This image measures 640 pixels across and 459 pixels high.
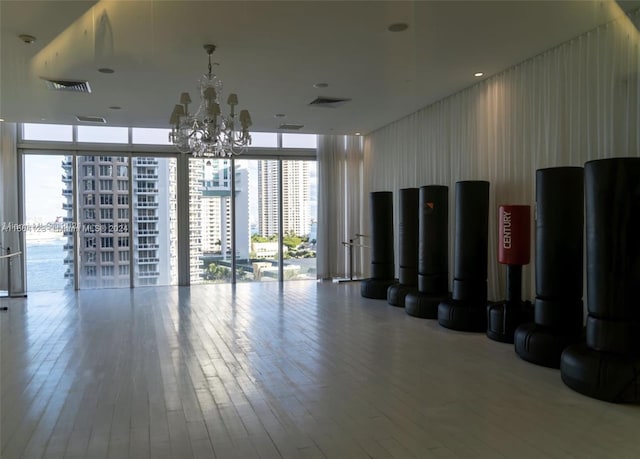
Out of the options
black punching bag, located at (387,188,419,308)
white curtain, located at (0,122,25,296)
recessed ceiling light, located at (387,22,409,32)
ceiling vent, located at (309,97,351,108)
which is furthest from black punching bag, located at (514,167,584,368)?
white curtain, located at (0,122,25,296)

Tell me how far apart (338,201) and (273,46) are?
6.33 metres

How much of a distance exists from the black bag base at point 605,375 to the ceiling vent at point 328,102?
16.7 feet

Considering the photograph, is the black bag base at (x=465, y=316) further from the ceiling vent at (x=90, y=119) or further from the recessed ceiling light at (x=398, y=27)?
the ceiling vent at (x=90, y=119)

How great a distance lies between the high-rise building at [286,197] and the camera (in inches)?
437

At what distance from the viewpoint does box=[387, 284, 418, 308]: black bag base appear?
7496 mm

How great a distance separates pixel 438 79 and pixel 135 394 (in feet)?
17.6

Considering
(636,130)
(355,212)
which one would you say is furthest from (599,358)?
(355,212)

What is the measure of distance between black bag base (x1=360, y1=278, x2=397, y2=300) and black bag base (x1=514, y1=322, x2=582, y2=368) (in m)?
3.70

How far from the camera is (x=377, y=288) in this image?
832cm

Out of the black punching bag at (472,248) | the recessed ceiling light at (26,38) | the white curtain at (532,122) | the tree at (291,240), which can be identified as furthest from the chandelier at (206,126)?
the tree at (291,240)

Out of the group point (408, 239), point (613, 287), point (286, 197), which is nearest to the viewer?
point (613, 287)

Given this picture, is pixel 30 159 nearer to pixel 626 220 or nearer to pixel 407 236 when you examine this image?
pixel 407 236

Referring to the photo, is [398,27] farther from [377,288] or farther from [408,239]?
[377,288]

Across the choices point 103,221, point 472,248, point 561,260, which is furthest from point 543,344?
point 103,221
